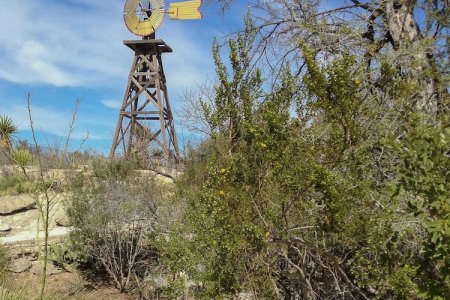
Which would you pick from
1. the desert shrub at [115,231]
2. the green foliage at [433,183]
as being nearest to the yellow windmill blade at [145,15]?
the desert shrub at [115,231]

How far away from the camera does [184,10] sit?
1688cm

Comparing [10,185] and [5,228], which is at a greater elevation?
[10,185]

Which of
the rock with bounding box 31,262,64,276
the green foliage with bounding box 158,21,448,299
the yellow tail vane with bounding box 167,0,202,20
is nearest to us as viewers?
the green foliage with bounding box 158,21,448,299

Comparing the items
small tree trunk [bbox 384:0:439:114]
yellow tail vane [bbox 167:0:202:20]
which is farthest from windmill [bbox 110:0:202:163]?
small tree trunk [bbox 384:0:439:114]

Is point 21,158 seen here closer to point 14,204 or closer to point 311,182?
point 311,182

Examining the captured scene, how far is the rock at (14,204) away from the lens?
39.5ft

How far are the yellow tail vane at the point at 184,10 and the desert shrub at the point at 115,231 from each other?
908cm

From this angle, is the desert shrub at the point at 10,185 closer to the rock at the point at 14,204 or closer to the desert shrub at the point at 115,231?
the rock at the point at 14,204

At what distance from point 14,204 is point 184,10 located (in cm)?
871

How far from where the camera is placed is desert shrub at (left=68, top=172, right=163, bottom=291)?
8781 mm

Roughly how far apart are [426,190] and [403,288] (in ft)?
3.57

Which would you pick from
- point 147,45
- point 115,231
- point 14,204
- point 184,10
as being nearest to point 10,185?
point 14,204

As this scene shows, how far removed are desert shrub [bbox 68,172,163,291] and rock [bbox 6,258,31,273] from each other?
37.7 inches

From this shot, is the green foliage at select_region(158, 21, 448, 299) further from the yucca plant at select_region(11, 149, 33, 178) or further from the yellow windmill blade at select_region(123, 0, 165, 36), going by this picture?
the yellow windmill blade at select_region(123, 0, 165, 36)
